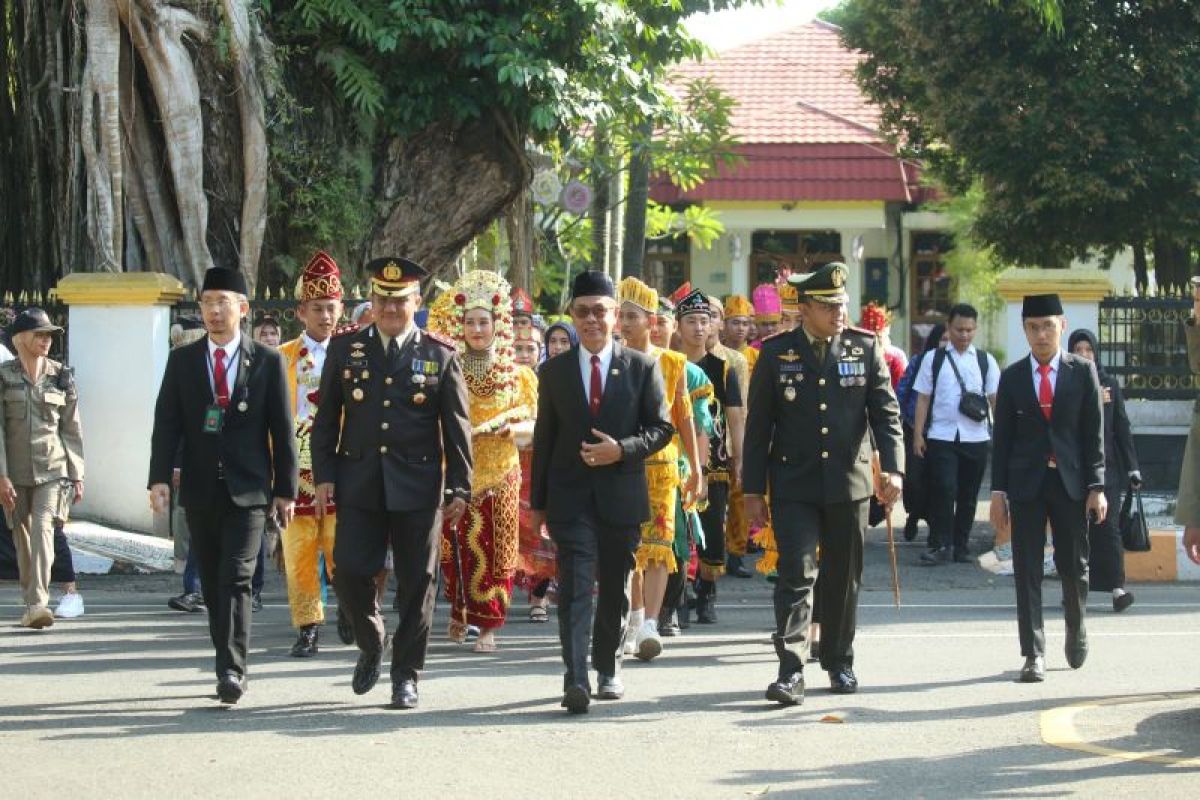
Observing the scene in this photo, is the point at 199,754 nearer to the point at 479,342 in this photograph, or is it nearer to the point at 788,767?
the point at 788,767

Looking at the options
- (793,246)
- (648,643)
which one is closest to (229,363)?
(648,643)

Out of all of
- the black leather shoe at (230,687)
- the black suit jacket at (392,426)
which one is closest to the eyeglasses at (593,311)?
the black suit jacket at (392,426)

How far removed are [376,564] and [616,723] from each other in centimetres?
133

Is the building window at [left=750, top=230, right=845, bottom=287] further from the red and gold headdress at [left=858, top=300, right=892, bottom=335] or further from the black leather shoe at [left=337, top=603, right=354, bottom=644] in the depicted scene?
the black leather shoe at [left=337, top=603, right=354, bottom=644]

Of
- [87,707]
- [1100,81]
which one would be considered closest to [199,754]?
[87,707]

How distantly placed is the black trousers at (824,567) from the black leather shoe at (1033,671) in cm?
90

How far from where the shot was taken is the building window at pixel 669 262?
42438 mm

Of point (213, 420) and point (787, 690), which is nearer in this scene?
point (787, 690)

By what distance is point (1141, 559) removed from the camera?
13.9 metres

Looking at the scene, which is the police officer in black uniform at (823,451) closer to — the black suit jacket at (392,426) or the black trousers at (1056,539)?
the black trousers at (1056,539)

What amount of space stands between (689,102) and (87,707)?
19155 mm

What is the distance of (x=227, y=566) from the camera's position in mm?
8688

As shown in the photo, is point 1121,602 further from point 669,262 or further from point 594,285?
point 669,262

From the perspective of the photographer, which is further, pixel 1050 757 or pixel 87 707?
pixel 87 707
